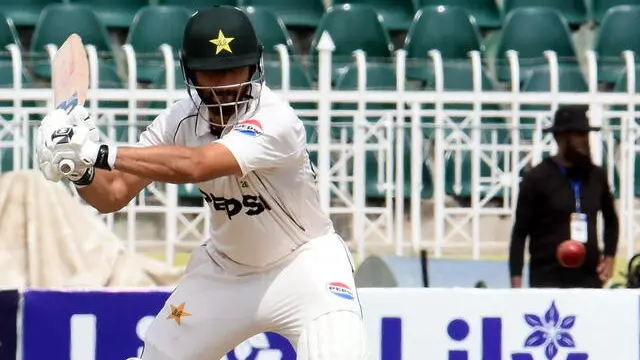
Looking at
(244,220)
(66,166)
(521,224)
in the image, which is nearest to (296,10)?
(521,224)

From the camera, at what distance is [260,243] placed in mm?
4590

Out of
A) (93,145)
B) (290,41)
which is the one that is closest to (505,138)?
(290,41)

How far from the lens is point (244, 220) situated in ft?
14.9

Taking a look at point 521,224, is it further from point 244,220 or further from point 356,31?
point 356,31

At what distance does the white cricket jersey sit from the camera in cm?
442

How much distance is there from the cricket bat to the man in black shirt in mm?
3072

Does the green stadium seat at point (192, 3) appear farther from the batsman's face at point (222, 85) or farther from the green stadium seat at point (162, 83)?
the batsman's face at point (222, 85)

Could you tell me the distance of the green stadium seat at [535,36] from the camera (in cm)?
1108

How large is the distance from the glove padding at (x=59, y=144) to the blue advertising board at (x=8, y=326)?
5.76 ft

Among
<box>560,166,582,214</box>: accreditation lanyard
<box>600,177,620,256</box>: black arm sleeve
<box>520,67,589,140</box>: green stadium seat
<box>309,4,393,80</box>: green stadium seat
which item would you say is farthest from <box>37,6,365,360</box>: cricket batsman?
<box>309,4,393,80</box>: green stadium seat

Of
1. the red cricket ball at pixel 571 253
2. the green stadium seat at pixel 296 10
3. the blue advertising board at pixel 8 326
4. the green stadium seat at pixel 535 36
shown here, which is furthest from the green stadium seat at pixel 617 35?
the blue advertising board at pixel 8 326

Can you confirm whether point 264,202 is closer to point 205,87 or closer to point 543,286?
point 205,87

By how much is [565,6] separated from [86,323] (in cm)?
723

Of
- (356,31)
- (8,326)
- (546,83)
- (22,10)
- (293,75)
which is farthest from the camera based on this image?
(22,10)
